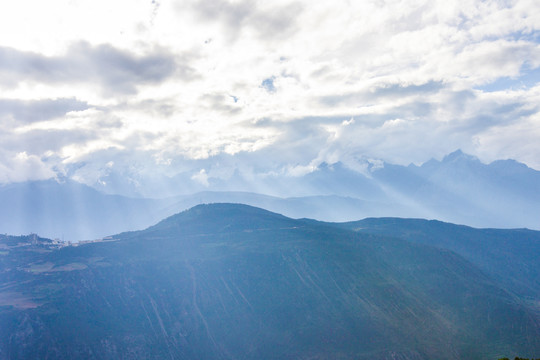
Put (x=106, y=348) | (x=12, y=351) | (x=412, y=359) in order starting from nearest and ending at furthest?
1. (x=12, y=351)
2. (x=106, y=348)
3. (x=412, y=359)

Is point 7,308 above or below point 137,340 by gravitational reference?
above

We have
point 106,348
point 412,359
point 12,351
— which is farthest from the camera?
point 412,359

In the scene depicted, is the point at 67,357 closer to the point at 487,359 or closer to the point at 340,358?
the point at 340,358

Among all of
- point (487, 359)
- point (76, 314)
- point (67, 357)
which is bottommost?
point (487, 359)

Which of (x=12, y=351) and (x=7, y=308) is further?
(x=7, y=308)

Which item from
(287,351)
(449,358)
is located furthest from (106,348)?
(449,358)

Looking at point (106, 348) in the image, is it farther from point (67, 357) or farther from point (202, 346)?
point (202, 346)

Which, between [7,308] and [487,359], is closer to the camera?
[7,308]

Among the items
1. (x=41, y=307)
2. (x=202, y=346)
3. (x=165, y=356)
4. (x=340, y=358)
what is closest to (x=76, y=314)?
(x=41, y=307)

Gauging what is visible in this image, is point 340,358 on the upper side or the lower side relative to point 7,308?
lower
